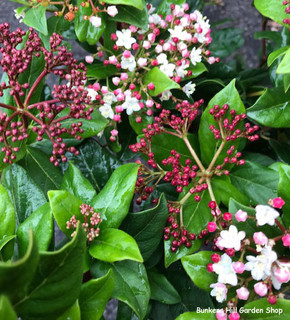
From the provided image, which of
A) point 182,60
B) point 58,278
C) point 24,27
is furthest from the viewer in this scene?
point 24,27

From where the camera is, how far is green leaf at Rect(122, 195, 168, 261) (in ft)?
3.49

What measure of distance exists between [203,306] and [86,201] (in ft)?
1.47

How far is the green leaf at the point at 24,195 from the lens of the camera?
112cm

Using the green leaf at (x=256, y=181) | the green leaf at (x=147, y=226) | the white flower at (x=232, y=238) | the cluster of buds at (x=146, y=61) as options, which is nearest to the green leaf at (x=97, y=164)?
the cluster of buds at (x=146, y=61)

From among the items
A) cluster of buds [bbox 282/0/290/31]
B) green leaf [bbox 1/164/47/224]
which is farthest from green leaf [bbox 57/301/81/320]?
cluster of buds [bbox 282/0/290/31]

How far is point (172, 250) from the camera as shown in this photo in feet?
3.65

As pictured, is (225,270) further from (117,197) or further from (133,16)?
(133,16)

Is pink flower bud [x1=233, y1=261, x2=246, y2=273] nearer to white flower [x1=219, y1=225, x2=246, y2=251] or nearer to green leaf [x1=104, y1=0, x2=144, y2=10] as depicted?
white flower [x1=219, y1=225, x2=246, y2=251]

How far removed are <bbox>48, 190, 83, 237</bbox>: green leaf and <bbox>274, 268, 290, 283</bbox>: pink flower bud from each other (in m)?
0.45

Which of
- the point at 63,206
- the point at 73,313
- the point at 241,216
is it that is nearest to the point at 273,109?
the point at 241,216

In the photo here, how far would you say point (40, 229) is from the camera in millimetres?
985

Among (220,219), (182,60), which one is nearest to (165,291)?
(220,219)

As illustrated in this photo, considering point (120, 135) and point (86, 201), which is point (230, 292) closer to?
point (86, 201)

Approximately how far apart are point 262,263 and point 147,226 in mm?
294
